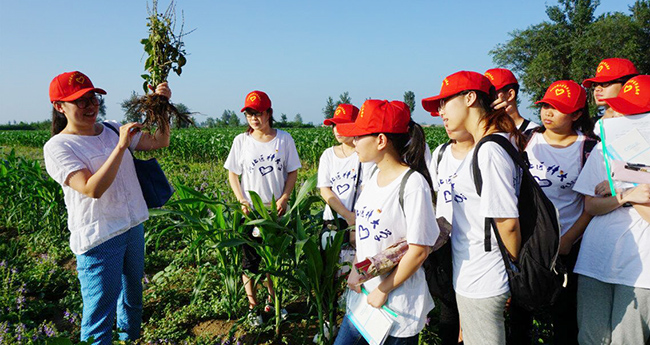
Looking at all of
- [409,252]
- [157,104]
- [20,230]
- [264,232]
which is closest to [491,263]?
[409,252]

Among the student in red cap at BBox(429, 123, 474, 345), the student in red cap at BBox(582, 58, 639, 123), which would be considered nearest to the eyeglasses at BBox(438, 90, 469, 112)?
the student in red cap at BBox(429, 123, 474, 345)

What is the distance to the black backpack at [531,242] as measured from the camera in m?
1.66

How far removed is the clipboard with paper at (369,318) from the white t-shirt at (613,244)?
42.8 inches

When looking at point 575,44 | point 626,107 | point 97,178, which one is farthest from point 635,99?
point 575,44

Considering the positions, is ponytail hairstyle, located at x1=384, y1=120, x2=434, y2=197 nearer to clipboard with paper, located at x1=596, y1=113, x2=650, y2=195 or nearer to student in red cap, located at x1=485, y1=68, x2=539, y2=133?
clipboard with paper, located at x1=596, y1=113, x2=650, y2=195

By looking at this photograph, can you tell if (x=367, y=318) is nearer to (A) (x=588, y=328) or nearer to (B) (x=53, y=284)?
(A) (x=588, y=328)

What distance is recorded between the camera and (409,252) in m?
1.62

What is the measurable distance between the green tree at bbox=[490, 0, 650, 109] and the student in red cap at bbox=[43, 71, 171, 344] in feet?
130

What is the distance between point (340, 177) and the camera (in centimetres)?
298

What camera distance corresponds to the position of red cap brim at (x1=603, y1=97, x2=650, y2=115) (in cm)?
177

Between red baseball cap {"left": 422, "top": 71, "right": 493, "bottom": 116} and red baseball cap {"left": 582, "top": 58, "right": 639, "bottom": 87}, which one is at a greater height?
red baseball cap {"left": 582, "top": 58, "right": 639, "bottom": 87}

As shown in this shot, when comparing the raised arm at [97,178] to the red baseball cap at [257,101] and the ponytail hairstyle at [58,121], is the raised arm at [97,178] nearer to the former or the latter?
the ponytail hairstyle at [58,121]

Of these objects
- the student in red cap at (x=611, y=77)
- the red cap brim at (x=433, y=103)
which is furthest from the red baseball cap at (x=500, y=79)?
the red cap brim at (x=433, y=103)

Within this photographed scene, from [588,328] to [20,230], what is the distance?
6.51 meters
